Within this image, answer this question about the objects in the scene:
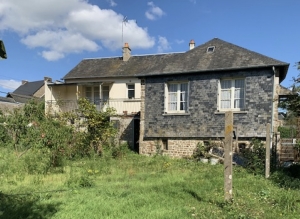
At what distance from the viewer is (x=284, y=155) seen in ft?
51.2

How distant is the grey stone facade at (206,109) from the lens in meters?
14.4

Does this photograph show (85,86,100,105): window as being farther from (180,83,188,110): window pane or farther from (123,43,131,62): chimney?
(180,83,188,110): window pane

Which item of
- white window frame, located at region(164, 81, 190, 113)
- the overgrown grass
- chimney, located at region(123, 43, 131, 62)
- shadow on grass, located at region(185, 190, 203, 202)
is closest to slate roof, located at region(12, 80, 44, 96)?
chimney, located at region(123, 43, 131, 62)

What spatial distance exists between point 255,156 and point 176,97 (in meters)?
5.71

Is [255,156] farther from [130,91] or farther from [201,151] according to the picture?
[130,91]

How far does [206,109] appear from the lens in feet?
51.1

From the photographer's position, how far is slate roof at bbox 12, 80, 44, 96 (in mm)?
42606

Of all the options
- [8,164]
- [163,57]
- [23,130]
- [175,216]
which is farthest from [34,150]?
[163,57]

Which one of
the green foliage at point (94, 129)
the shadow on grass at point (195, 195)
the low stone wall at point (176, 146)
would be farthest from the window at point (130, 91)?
the shadow on grass at point (195, 195)

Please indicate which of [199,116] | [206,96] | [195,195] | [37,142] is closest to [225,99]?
[206,96]

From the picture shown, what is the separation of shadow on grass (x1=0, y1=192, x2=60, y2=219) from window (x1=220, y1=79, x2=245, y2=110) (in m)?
10.9

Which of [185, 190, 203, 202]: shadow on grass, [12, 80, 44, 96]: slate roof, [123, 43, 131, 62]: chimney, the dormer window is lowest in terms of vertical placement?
[185, 190, 203, 202]: shadow on grass

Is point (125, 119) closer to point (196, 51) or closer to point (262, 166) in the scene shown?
point (196, 51)

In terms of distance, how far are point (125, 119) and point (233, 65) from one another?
8126 millimetres
